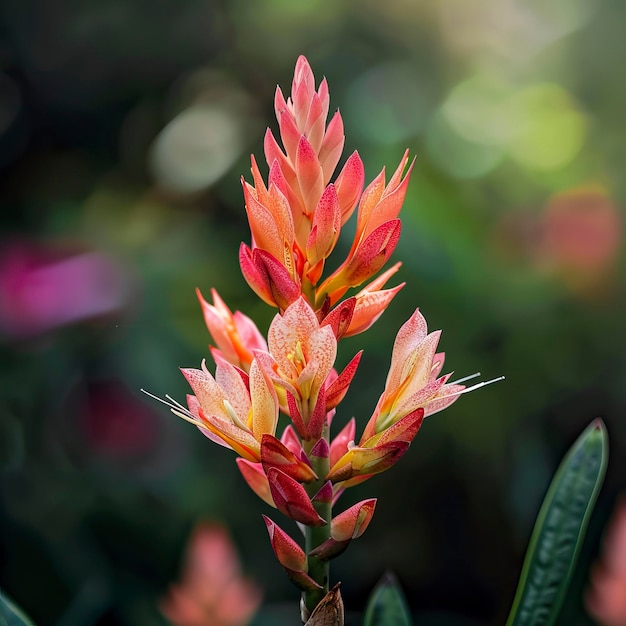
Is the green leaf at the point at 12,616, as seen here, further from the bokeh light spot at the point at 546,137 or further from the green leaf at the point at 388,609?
the bokeh light spot at the point at 546,137

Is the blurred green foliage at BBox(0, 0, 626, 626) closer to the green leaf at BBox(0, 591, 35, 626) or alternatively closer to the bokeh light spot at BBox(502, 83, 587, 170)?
the bokeh light spot at BBox(502, 83, 587, 170)

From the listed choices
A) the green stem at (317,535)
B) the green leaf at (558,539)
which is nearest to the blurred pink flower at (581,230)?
the green leaf at (558,539)

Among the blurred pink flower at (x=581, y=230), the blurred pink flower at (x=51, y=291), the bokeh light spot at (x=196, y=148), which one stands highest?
the bokeh light spot at (x=196, y=148)

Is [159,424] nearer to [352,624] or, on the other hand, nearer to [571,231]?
[352,624]

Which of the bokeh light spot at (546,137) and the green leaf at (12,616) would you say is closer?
the green leaf at (12,616)

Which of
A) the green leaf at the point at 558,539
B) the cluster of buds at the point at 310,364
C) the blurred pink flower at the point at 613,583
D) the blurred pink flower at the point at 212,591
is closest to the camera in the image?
the cluster of buds at the point at 310,364

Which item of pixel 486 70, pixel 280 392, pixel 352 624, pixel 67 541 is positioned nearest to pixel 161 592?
pixel 67 541

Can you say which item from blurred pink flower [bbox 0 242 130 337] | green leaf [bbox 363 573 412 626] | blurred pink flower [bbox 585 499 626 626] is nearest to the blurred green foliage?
blurred pink flower [bbox 0 242 130 337]
